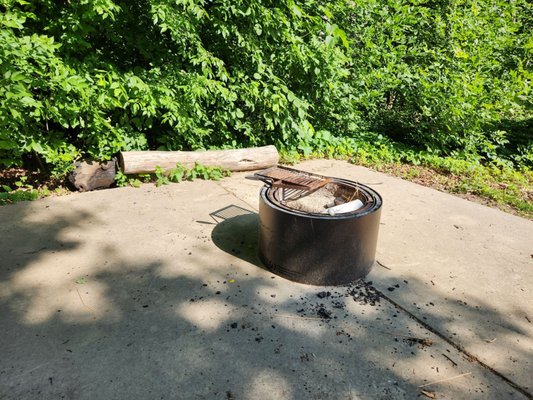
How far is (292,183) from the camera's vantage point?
329 cm

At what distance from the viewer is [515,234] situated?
4137 millimetres

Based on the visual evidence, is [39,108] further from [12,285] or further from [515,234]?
[515,234]

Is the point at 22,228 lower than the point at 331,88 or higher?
lower

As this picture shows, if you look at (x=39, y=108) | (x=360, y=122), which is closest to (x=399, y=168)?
(x=360, y=122)

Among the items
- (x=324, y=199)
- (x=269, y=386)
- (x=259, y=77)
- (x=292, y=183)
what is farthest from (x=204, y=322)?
(x=259, y=77)

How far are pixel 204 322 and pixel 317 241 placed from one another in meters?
0.98

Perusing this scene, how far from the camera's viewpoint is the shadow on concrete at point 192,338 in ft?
6.64

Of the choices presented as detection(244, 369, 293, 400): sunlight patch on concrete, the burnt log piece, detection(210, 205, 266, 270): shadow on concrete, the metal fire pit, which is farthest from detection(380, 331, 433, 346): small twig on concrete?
the burnt log piece

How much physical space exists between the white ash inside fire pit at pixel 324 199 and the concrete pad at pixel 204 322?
614 millimetres

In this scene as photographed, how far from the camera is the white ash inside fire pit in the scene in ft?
10.5

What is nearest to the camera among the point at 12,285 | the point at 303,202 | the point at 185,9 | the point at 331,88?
the point at 12,285

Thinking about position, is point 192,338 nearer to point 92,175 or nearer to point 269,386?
point 269,386

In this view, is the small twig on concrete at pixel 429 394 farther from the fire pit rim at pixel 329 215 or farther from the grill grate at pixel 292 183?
the grill grate at pixel 292 183

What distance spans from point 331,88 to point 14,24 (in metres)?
4.58
